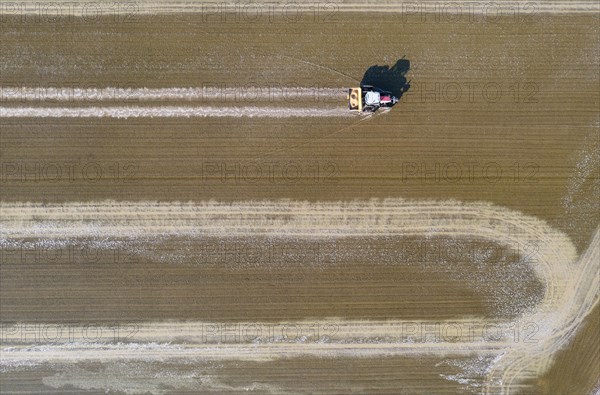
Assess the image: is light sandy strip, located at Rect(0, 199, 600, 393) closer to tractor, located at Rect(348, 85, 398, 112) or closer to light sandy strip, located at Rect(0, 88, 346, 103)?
tractor, located at Rect(348, 85, 398, 112)

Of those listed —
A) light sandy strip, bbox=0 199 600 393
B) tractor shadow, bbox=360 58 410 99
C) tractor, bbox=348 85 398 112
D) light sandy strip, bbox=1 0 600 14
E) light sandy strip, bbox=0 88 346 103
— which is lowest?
light sandy strip, bbox=0 199 600 393

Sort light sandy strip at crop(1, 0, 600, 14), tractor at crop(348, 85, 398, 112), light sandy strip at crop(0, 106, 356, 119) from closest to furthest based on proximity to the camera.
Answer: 1. tractor at crop(348, 85, 398, 112)
2. light sandy strip at crop(0, 106, 356, 119)
3. light sandy strip at crop(1, 0, 600, 14)

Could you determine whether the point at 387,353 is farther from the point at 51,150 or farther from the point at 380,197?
the point at 51,150

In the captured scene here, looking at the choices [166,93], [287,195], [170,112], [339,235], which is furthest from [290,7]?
[339,235]

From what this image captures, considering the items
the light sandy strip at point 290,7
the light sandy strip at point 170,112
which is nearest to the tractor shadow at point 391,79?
the light sandy strip at point 170,112

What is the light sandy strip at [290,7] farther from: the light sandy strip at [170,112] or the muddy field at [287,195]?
the light sandy strip at [170,112]

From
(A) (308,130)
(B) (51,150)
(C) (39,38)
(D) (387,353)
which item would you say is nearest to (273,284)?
(D) (387,353)

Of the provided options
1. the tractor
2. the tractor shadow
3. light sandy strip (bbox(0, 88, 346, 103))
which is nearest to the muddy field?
light sandy strip (bbox(0, 88, 346, 103))
